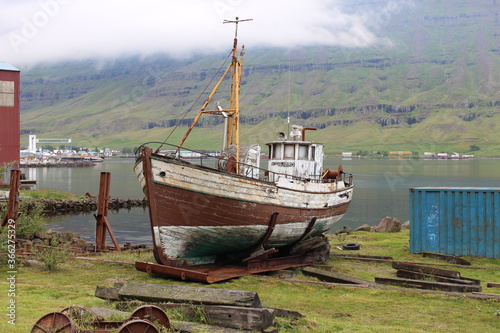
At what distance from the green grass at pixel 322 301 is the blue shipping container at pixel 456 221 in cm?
159

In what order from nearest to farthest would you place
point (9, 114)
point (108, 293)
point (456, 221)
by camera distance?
point (108, 293)
point (456, 221)
point (9, 114)

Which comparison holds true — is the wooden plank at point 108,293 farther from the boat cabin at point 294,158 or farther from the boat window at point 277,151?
the boat window at point 277,151

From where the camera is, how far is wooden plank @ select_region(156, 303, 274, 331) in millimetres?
9359

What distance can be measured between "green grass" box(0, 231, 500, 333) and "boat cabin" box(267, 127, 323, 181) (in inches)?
187

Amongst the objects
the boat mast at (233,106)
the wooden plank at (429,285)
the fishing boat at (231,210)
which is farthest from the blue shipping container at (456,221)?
the boat mast at (233,106)

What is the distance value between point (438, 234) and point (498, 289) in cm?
634

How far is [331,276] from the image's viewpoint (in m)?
16.2

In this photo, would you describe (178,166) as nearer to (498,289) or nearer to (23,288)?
(23,288)

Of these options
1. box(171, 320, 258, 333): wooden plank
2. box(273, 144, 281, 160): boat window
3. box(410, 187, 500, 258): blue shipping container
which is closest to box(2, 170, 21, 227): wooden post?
box(273, 144, 281, 160): boat window

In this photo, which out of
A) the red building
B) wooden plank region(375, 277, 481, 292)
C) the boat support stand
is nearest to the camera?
wooden plank region(375, 277, 481, 292)

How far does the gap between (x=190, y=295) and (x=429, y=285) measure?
767cm

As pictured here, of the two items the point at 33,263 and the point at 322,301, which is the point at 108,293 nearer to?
the point at 322,301

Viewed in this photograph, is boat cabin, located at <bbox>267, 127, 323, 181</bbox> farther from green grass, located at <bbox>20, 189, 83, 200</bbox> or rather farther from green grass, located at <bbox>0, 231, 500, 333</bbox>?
green grass, located at <bbox>20, 189, 83, 200</bbox>

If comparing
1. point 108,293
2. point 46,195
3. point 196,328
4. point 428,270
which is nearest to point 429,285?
point 428,270
